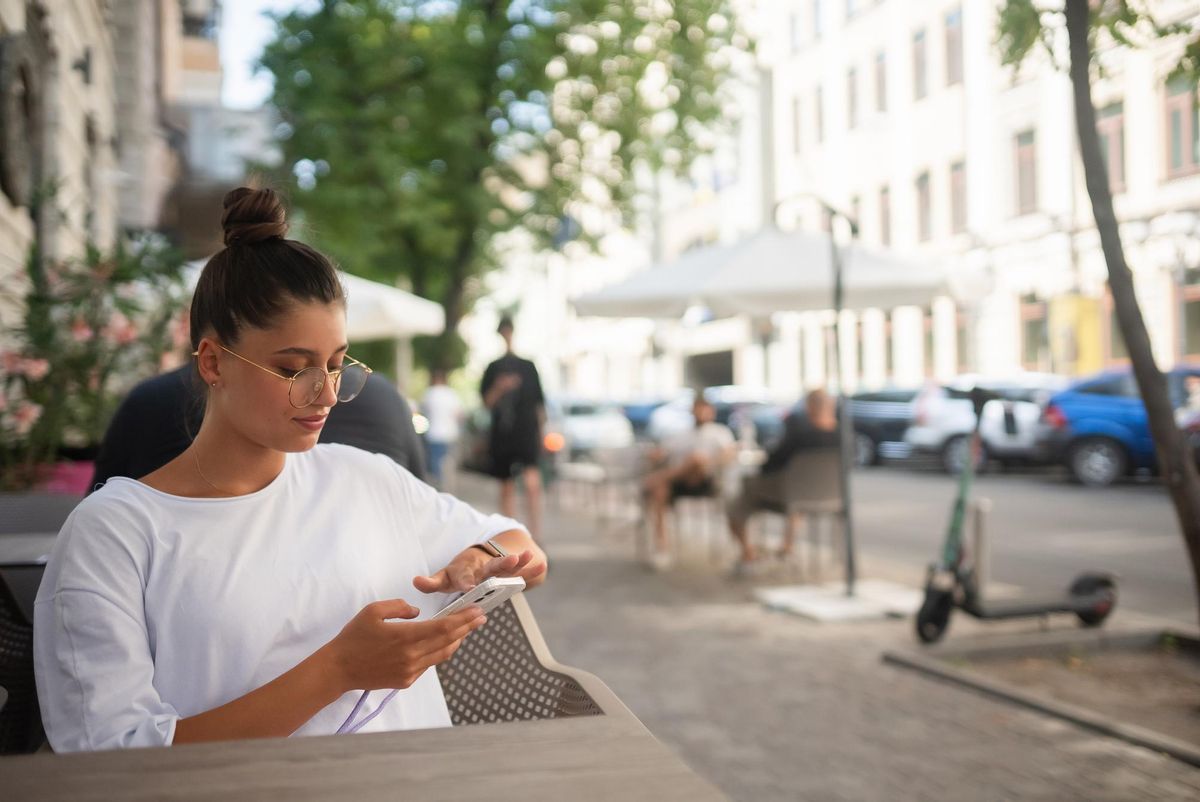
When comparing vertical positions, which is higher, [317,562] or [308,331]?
[308,331]

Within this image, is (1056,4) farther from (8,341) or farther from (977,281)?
(8,341)

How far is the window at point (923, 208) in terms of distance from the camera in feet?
117

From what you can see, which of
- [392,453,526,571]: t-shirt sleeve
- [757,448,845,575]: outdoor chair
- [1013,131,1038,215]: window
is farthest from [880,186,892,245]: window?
[392,453,526,571]: t-shirt sleeve

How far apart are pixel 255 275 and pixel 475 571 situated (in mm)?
615

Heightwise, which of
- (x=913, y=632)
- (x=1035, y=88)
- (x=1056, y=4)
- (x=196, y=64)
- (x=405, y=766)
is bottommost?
(x=913, y=632)

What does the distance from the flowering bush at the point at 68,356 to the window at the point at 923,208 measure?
3021 cm

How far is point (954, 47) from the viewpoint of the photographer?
110ft

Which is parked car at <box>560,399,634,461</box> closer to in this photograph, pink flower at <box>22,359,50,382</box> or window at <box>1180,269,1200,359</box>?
window at <box>1180,269,1200,359</box>

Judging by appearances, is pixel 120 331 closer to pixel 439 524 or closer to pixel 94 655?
pixel 439 524

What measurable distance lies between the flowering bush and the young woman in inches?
186

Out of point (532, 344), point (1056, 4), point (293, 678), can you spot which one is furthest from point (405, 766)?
point (532, 344)

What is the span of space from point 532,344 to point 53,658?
70693 mm

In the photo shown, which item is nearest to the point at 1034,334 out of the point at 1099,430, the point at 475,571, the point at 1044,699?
the point at 1099,430

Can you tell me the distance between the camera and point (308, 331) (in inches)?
83.0
